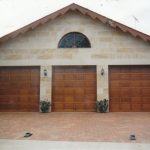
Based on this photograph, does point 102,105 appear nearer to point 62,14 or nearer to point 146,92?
point 146,92

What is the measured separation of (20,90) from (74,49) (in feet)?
13.0

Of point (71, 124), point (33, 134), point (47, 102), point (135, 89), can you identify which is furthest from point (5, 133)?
point (135, 89)

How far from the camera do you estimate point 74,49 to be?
17016 mm

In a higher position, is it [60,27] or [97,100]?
[60,27]

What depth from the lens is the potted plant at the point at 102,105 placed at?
16278mm

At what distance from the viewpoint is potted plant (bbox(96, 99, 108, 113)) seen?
16.3 meters

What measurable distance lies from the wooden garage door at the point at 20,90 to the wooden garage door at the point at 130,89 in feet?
14.6

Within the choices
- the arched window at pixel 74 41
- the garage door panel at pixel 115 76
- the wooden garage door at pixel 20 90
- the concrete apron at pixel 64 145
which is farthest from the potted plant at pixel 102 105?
the concrete apron at pixel 64 145

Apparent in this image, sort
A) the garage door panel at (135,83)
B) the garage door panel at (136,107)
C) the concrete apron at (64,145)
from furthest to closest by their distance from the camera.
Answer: the garage door panel at (135,83), the garage door panel at (136,107), the concrete apron at (64,145)

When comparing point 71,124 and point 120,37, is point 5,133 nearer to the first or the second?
point 71,124

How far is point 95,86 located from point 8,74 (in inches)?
205

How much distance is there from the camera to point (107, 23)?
54.7 feet

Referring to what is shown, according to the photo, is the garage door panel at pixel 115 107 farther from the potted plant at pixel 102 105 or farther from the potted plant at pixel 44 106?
the potted plant at pixel 44 106

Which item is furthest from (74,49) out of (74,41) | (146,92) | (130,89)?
(146,92)
